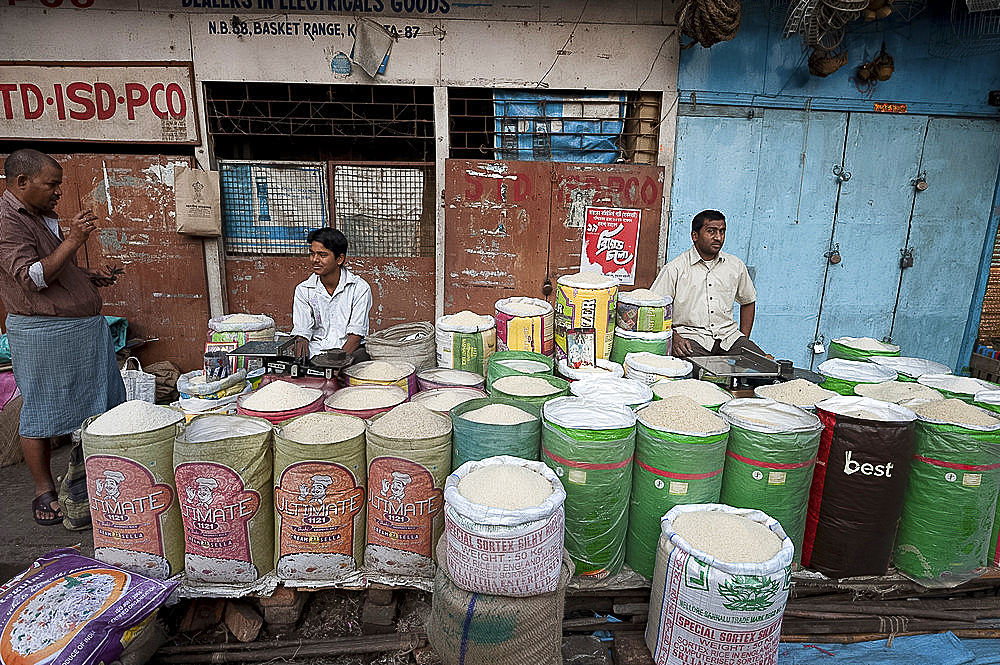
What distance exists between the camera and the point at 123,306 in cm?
477

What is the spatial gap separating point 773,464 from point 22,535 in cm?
370

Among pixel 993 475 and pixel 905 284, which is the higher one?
pixel 905 284

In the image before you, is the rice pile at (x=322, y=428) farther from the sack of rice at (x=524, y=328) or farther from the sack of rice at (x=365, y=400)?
the sack of rice at (x=524, y=328)

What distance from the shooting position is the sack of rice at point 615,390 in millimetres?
2422

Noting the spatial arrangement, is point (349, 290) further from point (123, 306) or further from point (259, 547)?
point (123, 306)

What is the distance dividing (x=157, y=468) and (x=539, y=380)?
1.64 meters

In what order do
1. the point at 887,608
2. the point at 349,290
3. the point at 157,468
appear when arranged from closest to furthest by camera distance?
the point at 157,468, the point at 887,608, the point at 349,290

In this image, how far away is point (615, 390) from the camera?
2549mm

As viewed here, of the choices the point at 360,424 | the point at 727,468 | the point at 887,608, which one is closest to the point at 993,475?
the point at 887,608

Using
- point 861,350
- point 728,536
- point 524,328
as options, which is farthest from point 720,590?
point 861,350

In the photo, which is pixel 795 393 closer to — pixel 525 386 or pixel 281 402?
pixel 525 386

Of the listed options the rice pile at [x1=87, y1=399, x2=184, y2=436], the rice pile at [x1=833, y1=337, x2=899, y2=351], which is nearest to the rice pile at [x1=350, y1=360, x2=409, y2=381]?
the rice pile at [x1=87, y1=399, x2=184, y2=436]

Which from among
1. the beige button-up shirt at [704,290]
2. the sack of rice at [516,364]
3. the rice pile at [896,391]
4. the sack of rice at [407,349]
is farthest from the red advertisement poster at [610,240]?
the rice pile at [896,391]

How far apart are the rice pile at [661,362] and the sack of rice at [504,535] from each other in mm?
1237
